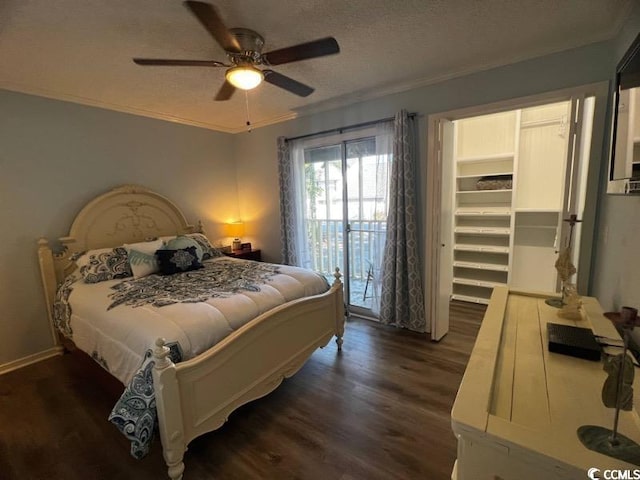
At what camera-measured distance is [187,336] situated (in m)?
1.63

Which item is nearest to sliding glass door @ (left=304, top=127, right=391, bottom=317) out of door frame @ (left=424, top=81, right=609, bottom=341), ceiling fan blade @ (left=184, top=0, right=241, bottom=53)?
door frame @ (left=424, top=81, right=609, bottom=341)

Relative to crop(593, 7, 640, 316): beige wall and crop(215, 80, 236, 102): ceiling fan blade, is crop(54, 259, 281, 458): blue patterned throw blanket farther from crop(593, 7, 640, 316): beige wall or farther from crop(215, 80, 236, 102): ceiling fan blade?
crop(593, 7, 640, 316): beige wall

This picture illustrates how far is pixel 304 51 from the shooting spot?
1.72 metres

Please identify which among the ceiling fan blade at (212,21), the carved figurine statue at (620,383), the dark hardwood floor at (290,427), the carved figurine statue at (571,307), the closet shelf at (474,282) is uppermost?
the ceiling fan blade at (212,21)

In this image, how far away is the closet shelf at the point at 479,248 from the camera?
3645 mm

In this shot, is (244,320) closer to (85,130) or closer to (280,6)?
(280,6)

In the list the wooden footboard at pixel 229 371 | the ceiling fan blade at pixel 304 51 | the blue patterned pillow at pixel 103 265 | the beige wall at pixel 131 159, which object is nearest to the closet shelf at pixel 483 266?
the beige wall at pixel 131 159

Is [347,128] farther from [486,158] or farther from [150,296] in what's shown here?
[150,296]

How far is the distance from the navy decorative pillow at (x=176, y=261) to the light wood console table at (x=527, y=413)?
2700 mm

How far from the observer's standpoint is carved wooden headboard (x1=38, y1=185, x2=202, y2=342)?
280 cm

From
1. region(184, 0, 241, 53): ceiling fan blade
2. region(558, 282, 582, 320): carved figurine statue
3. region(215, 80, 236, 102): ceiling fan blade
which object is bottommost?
region(558, 282, 582, 320): carved figurine statue

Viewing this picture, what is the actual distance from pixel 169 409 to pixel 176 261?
176cm

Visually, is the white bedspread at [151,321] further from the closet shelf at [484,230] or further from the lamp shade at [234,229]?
the closet shelf at [484,230]

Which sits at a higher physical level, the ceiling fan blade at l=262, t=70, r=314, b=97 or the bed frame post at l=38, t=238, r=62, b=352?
the ceiling fan blade at l=262, t=70, r=314, b=97
